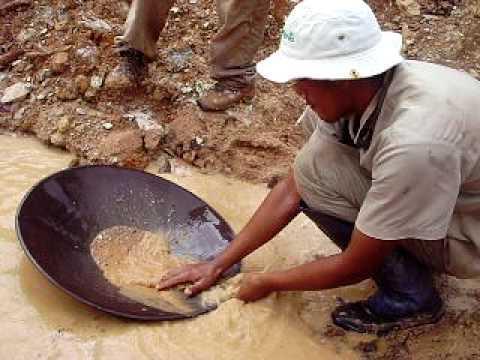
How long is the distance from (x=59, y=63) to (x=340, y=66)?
2.17 m

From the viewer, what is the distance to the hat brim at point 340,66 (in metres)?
1.70

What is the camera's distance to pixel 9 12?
12.4ft

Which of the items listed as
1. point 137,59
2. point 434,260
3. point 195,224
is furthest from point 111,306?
point 137,59

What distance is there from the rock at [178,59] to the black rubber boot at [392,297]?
1.50 metres

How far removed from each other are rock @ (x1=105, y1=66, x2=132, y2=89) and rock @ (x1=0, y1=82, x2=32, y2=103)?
0.45m

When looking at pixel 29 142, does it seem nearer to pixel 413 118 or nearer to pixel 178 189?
pixel 178 189

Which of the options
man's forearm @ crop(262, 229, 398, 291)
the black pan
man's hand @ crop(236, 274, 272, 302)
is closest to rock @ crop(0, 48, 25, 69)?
the black pan

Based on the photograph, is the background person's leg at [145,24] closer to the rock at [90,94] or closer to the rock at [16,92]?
the rock at [90,94]

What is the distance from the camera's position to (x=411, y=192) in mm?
1728

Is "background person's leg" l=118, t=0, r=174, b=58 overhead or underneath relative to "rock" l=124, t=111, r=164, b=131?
overhead

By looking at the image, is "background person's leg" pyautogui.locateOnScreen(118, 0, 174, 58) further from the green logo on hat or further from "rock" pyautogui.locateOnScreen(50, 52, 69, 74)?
the green logo on hat

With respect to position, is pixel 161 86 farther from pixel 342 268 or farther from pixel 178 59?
pixel 342 268

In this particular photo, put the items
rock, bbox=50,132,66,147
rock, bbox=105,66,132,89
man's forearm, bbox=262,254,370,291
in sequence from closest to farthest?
man's forearm, bbox=262,254,370,291, rock, bbox=50,132,66,147, rock, bbox=105,66,132,89

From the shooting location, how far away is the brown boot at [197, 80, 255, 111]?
3.26 meters
